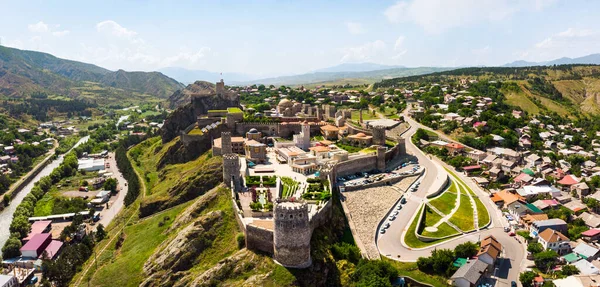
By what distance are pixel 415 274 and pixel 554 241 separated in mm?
14908

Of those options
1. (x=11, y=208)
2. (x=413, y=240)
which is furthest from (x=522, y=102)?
(x=11, y=208)

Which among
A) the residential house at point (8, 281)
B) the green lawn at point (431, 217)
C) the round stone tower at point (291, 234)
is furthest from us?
the green lawn at point (431, 217)

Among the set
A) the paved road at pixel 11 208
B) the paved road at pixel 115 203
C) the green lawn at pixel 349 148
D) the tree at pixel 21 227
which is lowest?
the paved road at pixel 11 208

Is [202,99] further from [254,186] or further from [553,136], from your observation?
[553,136]

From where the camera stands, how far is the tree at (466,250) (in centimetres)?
3534

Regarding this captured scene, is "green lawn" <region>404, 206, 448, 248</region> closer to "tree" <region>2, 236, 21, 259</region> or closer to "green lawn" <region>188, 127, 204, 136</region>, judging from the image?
"green lawn" <region>188, 127, 204, 136</region>

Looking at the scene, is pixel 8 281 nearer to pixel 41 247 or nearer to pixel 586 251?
pixel 41 247

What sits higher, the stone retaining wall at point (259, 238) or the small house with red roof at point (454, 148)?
the stone retaining wall at point (259, 238)

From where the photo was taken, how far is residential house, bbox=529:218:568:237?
4059 cm

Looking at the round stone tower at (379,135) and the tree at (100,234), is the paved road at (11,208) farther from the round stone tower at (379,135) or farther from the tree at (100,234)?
the round stone tower at (379,135)

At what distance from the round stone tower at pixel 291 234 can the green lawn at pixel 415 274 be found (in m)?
9.78

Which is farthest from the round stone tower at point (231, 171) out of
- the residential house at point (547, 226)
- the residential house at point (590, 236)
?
the residential house at point (590, 236)

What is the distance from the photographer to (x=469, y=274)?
106 ft

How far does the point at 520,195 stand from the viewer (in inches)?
2025
